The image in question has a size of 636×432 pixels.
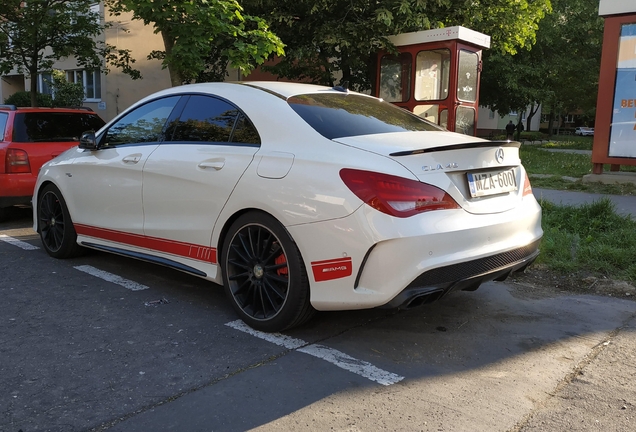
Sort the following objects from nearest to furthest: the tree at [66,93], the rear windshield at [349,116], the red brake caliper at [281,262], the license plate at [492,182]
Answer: the license plate at [492,182] → the red brake caliper at [281,262] → the rear windshield at [349,116] → the tree at [66,93]

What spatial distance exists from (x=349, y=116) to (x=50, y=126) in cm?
535

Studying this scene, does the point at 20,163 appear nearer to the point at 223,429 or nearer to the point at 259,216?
the point at 259,216

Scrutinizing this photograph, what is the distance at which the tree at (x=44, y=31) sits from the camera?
1370 cm

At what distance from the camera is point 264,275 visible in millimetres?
3750

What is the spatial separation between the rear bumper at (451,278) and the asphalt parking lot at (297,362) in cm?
40

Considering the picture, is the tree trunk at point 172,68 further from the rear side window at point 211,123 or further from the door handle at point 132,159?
the rear side window at point 211,123

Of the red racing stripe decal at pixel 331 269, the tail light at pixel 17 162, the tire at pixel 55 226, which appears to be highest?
the tail light at pixel 17 162

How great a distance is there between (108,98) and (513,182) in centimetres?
2145

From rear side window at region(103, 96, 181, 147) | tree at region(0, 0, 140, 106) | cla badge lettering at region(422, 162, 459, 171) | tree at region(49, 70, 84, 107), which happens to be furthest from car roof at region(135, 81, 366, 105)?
tree at region(49, 70, 84, 107)

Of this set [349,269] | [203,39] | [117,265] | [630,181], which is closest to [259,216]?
[349,269]

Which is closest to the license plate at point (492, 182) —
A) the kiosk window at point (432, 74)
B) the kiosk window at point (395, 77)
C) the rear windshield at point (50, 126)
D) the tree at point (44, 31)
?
the rear windshield at point (50, 126)

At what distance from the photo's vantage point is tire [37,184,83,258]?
18.5 ft

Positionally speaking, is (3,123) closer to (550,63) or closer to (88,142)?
(88,142)

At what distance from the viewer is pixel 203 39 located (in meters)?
9.63
